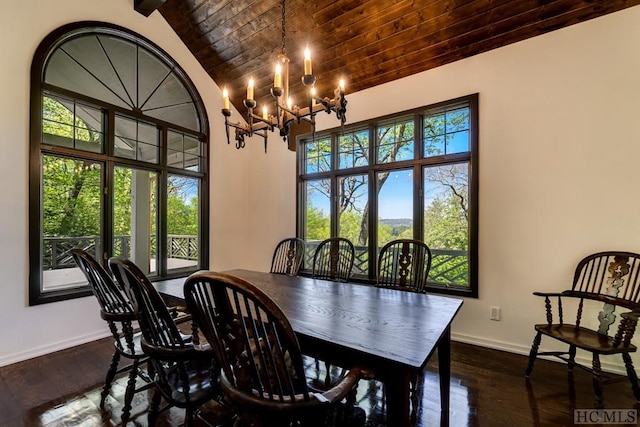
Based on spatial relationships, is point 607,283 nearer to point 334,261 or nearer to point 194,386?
point 334,261

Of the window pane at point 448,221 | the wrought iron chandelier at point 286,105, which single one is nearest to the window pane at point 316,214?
the window pane at point 448,221

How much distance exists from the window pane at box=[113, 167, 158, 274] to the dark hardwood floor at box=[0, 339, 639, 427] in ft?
3.93

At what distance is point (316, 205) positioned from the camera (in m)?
4.07

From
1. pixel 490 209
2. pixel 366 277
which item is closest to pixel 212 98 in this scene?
pixel 366 277

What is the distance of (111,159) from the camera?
10.3 feet

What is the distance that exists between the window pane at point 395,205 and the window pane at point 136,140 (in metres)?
2.82

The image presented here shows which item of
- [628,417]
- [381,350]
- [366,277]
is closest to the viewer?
[381,350]

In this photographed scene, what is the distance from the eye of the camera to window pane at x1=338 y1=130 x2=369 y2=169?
144 inches

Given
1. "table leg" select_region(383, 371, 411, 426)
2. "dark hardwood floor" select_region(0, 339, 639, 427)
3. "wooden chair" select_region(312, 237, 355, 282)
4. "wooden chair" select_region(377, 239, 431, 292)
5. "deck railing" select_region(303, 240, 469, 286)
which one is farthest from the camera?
"deck railing" select_region(303, 240, 469, 286)

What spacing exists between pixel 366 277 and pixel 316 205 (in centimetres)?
122

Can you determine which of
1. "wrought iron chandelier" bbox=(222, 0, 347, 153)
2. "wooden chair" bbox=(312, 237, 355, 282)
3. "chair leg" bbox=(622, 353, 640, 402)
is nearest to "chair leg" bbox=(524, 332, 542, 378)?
"chair leg" bbox=(622, 353, 640, 402)

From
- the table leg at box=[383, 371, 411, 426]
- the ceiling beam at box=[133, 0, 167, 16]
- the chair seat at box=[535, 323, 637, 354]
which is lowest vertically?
the chair seat at box=[535, 323, 637, 354]

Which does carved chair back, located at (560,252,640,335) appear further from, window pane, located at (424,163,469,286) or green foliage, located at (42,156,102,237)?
green foliage, located at (42,156,102,237)

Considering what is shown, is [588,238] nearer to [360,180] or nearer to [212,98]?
[360,180]
